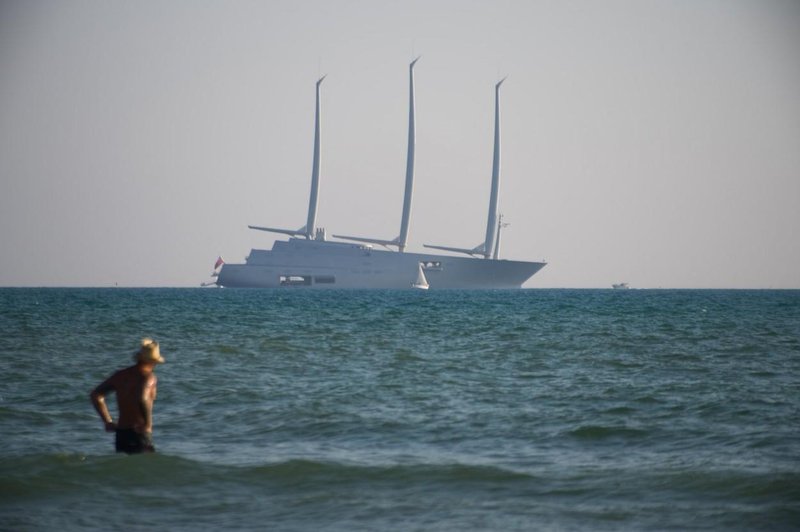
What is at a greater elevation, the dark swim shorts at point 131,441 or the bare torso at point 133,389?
the bare torso at point 133,389

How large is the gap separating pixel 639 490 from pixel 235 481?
421 cm

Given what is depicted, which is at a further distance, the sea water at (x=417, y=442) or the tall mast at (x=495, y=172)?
the tall mast at (x=495, y=172)

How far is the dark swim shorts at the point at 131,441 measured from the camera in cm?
1003

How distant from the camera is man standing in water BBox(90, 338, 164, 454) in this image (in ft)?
31.8

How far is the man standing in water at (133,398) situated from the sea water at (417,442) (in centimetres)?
63

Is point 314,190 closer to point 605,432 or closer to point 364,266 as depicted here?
point 364,266

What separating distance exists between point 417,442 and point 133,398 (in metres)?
4.50

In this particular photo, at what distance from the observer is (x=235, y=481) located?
10914 millimetres

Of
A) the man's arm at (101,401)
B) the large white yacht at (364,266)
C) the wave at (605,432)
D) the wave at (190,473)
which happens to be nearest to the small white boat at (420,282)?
the large white yacht at (364,266)

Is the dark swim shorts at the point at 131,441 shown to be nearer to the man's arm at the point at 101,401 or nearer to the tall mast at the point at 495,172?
the man's arm at the point at 101,401

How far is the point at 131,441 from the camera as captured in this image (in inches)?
396

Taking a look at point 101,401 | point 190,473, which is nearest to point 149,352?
point 101,401

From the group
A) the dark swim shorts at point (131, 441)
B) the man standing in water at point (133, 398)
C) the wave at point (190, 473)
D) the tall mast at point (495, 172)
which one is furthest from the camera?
the tall mast at point (495, 172)

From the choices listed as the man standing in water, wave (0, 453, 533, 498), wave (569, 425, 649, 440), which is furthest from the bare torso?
wave (569, 425, 649, 440)
